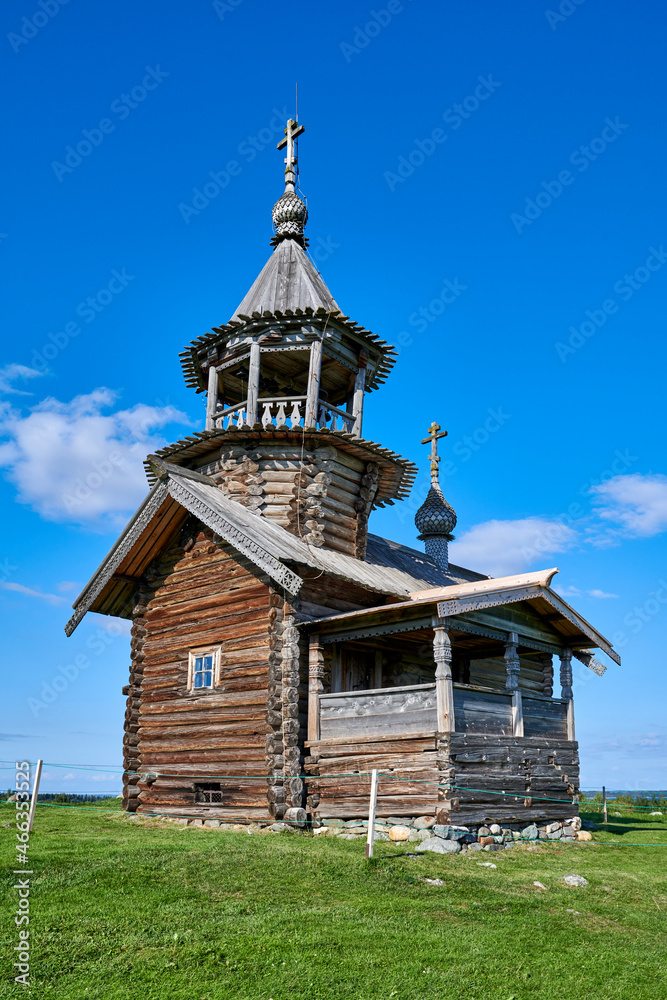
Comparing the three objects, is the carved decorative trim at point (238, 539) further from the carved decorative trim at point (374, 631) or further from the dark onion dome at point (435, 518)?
the dark onion dome at point (435, 518)


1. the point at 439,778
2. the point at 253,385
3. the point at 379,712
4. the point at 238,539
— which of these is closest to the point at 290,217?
the point at 253,385

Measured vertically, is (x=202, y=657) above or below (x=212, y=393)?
below

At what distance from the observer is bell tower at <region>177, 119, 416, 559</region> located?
20.2 m

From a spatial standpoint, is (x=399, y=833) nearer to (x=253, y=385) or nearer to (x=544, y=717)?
A: (x=544, y=717)

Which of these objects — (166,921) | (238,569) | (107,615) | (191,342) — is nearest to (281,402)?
(191,342)

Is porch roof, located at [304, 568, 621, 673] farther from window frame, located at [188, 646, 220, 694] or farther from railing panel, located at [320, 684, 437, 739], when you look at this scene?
window frame, located at [188, 646, 220, 694]

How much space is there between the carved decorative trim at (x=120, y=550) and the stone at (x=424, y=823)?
891 cm

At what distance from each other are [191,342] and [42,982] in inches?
693

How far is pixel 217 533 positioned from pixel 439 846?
7.78 m

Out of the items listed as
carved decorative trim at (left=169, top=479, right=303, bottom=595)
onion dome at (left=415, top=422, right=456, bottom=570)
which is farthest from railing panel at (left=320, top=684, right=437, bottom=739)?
onion dome at (left=415, top=422, right=456, bottom=570)

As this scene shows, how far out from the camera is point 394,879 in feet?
34.1

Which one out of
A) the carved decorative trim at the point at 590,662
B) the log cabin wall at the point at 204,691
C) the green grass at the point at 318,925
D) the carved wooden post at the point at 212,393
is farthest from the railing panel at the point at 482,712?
the carved wooden post at the point at 212,393

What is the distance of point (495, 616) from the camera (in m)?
16.5

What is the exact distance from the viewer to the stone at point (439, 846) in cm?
1283
